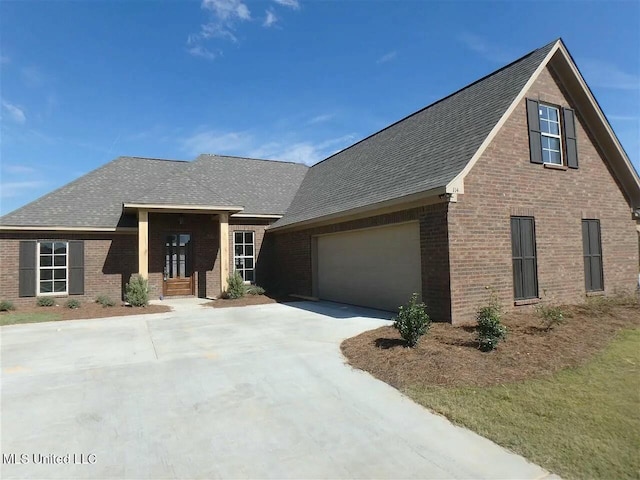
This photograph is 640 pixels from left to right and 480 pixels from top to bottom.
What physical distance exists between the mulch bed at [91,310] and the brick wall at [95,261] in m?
1.01

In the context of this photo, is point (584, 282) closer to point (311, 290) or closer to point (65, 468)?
point (311, 290)

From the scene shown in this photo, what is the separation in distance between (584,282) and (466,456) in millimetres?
9699

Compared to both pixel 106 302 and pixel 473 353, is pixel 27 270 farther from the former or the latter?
pixel 473 353

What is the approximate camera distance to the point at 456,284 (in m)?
8.72

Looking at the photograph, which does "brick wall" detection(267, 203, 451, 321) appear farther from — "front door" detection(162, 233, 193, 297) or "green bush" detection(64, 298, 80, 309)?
"green bush" detection(64, 298, 80, 309)

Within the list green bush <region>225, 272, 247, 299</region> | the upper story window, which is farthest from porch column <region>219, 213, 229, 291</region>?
the upper story window

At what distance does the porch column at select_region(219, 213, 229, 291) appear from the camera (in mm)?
15344

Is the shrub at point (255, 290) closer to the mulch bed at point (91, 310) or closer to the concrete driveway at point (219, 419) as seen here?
the mulch bed at point (91, 310)

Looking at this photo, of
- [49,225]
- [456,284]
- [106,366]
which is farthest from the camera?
[49,225]

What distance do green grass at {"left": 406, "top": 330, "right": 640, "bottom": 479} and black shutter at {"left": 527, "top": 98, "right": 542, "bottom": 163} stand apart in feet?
19.8

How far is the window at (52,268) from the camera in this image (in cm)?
1474

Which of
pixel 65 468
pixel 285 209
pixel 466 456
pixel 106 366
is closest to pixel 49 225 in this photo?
pixel 285 209

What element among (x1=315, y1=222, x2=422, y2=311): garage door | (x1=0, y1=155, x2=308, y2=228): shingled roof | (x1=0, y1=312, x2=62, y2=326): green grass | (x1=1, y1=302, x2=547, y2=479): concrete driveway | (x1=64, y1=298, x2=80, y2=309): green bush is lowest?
(x1=1, y1=302, x2=547, y2=479): concrete driveway

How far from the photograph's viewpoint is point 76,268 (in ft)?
49.4
